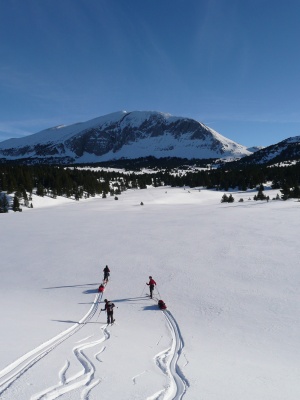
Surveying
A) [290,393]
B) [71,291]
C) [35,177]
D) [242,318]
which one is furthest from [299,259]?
[35,177]

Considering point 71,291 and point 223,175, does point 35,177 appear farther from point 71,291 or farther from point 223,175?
point 71,291

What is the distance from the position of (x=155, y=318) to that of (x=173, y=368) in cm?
530

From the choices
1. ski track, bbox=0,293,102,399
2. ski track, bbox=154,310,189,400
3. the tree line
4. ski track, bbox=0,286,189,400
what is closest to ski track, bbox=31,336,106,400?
ski track, bbox=0,286,189,400

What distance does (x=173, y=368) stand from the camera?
9602 mm

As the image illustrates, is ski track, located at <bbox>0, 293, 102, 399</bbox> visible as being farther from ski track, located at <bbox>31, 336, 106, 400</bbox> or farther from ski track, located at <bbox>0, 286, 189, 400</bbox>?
ski track, located at <bbox>31, 336, 106, 400</bbox>

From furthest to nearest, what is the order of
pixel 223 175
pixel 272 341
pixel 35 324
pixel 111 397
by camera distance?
pixel 223 175 → pixel 35 324 → pixel 272 341 → pixel 111 397

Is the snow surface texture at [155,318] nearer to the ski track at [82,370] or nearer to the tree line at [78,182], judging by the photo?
the ski track at [82,370]

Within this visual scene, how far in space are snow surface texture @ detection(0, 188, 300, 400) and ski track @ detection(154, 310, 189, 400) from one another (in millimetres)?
46

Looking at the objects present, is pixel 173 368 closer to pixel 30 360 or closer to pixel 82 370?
pixel 82 370

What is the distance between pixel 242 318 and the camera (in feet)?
47.1

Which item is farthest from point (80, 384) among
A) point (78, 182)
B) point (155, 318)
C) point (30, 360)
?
point (78, 182)

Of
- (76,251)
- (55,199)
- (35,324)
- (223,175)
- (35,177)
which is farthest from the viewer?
(223,175)

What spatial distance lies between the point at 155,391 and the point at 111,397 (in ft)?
4.19

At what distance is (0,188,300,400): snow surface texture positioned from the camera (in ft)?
27.7
